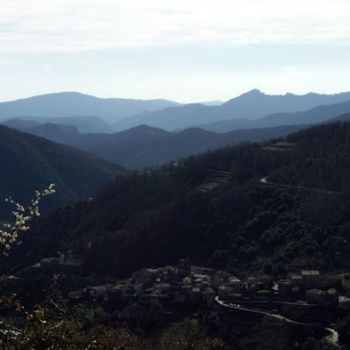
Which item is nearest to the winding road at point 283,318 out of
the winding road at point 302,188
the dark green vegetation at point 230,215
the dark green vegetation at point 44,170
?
the dark green vegetation at point 230,215

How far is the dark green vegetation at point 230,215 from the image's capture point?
3859cm

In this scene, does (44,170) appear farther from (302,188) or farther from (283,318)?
(283,318)

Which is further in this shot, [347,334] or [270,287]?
[270,287]

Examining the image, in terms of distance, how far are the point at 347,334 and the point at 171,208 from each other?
80.5ft

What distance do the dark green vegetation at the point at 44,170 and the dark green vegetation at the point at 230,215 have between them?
38.7 metres

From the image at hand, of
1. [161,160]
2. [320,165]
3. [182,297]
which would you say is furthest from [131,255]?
[161,160]

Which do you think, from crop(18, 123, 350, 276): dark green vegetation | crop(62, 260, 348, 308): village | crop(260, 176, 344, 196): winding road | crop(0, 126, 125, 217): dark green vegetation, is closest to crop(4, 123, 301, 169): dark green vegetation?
crop(0, 126, 125, 217): dark green vegetation

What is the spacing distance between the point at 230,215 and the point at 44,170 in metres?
61.8

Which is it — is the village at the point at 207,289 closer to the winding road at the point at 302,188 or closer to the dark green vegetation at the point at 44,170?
the winding road at the point at 302,188

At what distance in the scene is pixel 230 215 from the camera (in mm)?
45750

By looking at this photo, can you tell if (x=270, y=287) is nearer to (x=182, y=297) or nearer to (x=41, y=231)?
(x=182, y=297)

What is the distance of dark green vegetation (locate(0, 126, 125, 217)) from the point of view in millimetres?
99000

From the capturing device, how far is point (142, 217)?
49.4 m

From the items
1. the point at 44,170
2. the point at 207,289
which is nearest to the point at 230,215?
the point at 207,289
